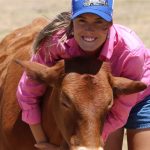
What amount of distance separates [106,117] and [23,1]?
11461 mm

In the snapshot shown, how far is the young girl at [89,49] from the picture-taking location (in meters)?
4.07

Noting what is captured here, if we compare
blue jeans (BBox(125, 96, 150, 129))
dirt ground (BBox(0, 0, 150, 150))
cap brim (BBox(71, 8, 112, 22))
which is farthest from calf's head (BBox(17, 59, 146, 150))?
dirt ground (BBox(0, 0, 150, 150))

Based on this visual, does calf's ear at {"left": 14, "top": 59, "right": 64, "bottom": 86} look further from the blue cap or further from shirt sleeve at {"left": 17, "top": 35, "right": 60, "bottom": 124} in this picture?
the blue cap

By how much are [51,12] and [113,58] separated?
964 centimetres

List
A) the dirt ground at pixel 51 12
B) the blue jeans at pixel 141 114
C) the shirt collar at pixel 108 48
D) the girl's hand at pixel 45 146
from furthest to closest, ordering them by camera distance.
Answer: the dirt ground at pixel 51 12
the blue jeans at pixel 141 114
the girl's hand at pixel 45 146
the shirt collar at pixel 108 48

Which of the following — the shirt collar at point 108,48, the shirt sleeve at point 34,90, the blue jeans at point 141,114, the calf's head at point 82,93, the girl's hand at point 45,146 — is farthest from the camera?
the blue jeans at point 141,114

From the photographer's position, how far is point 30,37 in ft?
19.2

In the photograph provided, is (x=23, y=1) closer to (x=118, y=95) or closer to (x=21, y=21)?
(x=21, y=21)

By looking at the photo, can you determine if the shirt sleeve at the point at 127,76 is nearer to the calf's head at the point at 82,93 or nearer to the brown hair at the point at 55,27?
the calf's head at the point at 82,93

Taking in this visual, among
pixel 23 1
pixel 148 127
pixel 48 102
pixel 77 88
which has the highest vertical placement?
pixel 77 88

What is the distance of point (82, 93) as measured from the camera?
153 inches

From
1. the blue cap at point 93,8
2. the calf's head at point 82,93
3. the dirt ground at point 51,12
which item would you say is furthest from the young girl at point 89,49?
the dirt ground at point 51,12

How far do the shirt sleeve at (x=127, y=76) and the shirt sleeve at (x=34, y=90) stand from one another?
47 cm

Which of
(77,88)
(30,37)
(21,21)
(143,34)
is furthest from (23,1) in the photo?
(77,88)
